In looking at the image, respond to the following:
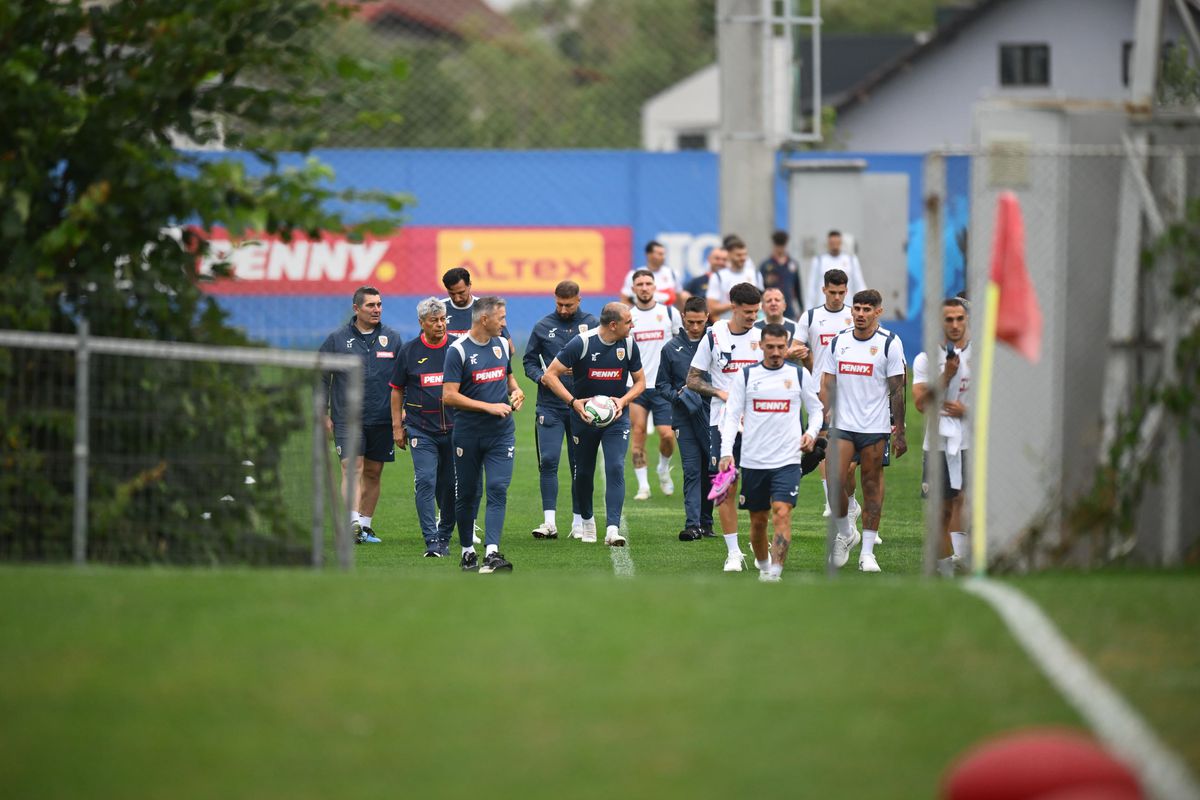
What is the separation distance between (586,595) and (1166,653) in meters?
2.83

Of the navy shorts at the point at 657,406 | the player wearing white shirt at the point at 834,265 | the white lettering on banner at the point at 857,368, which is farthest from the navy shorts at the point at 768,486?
the player wearing white shirt at the point at 834,265

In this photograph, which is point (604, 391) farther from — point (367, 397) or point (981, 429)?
point (981, 429)

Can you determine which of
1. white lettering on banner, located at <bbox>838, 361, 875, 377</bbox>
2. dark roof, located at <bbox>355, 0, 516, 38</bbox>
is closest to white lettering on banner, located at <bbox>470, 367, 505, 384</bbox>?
white lettering on banner, located at <bbox>838, 361, 875, 377</bbox>

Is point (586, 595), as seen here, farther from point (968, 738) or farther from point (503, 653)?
point (968, 738)

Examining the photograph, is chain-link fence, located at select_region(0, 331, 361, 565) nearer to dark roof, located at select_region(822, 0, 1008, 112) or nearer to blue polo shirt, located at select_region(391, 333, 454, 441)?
blue polo shirt, located at select_region(391, 333, 454, 441)

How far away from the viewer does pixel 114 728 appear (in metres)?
6.62

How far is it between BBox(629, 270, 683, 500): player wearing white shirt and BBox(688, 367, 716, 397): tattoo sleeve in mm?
2432

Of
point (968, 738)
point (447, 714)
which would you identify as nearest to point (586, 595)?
point (447, 714)

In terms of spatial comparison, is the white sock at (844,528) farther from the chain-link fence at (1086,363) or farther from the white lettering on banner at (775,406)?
the chain-link fence at (1086,363)

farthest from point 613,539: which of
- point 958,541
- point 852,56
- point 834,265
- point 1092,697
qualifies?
point 852,56

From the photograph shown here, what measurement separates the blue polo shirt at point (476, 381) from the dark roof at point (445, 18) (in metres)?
29.1

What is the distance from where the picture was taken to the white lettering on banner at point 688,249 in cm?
2822

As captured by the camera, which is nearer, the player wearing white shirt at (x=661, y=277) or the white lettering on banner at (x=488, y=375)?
the white lettering on banner at (x=488, y=375)

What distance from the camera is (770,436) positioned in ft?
38.5
